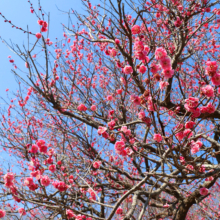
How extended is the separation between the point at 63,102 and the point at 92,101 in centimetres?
98

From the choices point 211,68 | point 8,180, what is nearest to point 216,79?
point 211,68

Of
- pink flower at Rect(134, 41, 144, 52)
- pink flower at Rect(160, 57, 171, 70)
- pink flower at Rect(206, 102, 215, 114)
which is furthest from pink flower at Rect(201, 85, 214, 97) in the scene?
pink flower at Rect(134, 41, 144, 52)

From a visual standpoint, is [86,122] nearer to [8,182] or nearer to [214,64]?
[8,182]

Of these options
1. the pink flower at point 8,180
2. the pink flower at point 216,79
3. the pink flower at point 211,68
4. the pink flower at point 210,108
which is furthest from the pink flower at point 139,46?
the pink flower at point 8,180

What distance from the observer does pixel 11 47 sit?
4.02 meters

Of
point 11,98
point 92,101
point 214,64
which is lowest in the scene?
point 214,64

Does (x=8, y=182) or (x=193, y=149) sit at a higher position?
(x=193, y=149)

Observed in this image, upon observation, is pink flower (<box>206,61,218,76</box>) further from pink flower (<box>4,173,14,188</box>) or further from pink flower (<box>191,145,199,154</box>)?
pink flower (<box>4,173,14,188</box>)

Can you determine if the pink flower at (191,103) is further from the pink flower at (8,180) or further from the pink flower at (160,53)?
the pink flower at (8,180)

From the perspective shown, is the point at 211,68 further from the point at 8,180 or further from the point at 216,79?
the point at 8,180

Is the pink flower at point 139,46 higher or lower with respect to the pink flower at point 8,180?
higher

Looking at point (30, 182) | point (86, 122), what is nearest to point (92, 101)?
point (86, 122)

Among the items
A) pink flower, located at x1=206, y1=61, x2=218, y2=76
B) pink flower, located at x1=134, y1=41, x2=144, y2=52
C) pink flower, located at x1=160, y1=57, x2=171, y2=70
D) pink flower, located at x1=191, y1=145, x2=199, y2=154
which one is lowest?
pink flower, located at x1=191, y1=145, x2=199, y2=154

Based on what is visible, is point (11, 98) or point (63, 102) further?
point (11, 98)
